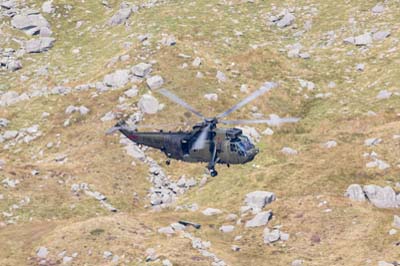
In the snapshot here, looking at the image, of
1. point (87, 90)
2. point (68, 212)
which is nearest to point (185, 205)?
point (68, 212)

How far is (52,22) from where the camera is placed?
63.0 metres

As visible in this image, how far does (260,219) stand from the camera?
35.3m

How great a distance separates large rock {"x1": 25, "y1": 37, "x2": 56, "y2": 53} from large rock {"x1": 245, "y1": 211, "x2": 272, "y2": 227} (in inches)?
1284

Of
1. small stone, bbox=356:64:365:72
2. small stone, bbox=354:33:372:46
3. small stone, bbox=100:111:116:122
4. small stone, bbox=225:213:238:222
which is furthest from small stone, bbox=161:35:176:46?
small stone, bbox=225:213:238:222

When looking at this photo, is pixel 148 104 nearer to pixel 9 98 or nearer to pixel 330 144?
pixel 9 98

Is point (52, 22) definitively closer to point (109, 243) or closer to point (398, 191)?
point (109, 243)

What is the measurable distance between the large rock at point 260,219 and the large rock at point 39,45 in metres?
32.6

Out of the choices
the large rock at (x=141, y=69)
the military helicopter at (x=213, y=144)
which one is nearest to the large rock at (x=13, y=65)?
the large rock at (x=141, y=69)

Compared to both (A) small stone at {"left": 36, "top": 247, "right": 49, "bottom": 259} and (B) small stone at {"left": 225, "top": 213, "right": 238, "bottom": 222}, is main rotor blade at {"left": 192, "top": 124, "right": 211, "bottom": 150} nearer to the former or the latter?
(B) small stone at {"left": 225, "top": 213, "right": 238, "bottom": 222}

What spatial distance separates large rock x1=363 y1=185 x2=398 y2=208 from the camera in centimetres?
3566

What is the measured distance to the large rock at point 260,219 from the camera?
1387 inches

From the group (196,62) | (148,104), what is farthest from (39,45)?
(148,104)

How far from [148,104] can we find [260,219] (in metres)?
15.2

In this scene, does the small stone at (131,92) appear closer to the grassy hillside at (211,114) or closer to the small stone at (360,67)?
the grassy hillside at (211,114)
